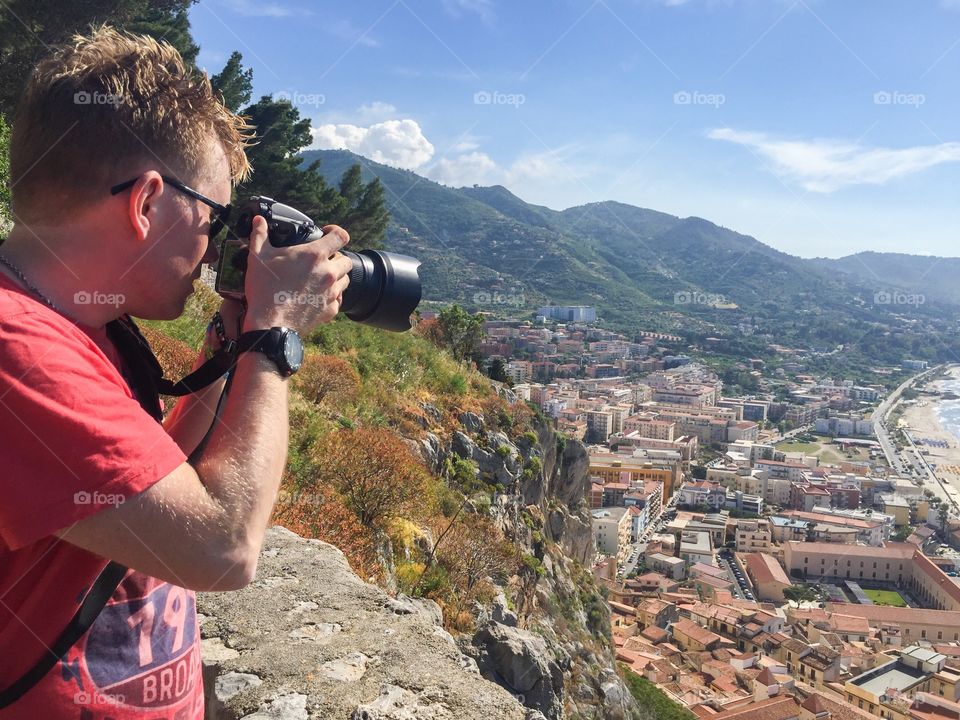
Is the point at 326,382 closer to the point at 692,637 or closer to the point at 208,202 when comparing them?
the point at 208,202

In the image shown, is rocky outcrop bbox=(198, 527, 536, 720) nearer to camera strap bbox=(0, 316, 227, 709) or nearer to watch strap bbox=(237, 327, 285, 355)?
camera strap bbox=(0, 316, 227, 709)

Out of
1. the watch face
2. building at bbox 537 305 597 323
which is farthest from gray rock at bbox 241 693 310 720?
building at bbox 537 305 597 323

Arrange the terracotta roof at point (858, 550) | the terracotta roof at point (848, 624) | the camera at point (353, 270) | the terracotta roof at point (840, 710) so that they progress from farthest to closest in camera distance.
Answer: the terracotta roof at point (858, 550)
the terracotta roof at point (848, 624)
the terracotta roof at point (840, 710)
the camera at point (353, 270)

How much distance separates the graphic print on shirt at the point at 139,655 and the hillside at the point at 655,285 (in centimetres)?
6822

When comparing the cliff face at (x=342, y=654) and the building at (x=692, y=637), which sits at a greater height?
the cliff face at (x=342, y=654)

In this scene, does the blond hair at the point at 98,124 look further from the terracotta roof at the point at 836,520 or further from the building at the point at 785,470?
the building at the point at 785,470

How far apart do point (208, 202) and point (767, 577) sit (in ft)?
115

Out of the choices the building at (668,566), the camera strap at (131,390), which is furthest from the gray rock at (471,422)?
the building at (668,566)

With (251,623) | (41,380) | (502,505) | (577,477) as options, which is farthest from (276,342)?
(577,477)

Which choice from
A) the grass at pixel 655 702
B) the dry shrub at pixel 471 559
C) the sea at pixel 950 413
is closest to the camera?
the dry shrub at pixel 471 559

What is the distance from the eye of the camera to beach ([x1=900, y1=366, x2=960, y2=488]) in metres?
50.4

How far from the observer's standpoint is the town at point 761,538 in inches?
828

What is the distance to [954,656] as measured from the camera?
2372cm

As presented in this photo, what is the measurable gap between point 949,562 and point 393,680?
40312mm
